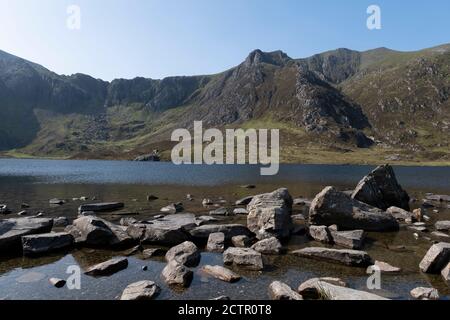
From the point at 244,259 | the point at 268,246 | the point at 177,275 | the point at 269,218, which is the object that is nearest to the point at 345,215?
the point at 269,218

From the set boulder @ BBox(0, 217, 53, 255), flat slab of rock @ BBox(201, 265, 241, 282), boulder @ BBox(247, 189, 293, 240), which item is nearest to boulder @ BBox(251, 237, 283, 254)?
boulder @ BBox(247, 189, 293, 240)

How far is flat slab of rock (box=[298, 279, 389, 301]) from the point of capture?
54.1ft

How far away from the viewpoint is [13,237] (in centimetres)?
2620

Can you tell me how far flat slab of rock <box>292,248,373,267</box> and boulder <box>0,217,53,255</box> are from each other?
21.4m

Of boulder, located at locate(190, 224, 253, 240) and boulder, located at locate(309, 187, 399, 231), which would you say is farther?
boulder, located at locate(309, 187, 399, 231)

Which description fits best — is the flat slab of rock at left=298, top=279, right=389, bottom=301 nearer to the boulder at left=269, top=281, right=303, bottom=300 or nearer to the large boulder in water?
the boulder at left=269, top=281, right=303, bottom=300

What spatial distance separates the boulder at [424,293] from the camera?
17781 mm

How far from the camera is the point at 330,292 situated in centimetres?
1745

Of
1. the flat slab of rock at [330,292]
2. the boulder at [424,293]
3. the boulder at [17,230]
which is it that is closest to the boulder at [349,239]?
the boulder at [424,293]

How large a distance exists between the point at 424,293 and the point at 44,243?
80.8 ft
